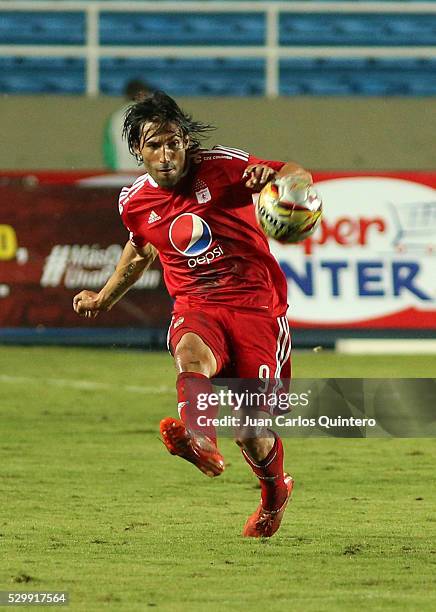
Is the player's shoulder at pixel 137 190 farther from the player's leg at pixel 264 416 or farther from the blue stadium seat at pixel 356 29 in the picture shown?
the blue stadium seat at pixel 356 29

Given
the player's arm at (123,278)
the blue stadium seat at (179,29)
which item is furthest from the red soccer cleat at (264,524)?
the blue stadium seat at (179,29)

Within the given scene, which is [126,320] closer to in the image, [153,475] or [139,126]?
[153,475]

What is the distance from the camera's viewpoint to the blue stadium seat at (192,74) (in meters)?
19.0

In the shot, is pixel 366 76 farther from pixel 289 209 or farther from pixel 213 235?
pixel 289 209

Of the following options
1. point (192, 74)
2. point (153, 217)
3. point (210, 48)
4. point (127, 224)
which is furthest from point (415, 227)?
point (153, 217)

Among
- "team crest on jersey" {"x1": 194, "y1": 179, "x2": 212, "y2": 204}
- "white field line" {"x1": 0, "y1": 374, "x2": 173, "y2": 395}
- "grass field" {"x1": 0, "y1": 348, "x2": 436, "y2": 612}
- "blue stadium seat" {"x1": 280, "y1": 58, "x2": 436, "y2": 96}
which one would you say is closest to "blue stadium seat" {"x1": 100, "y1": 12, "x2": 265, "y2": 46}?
"blue stadium seat" {"x1": 280, "y1": 58, "x2": 436, "y2": 96}

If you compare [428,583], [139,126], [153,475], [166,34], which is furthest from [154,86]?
[428,583]

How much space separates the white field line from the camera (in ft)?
39.8

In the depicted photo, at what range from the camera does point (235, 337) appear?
237 inches

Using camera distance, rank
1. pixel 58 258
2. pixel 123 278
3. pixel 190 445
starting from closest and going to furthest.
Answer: pixel 190 445, pixel 123 278, pixel 58 258

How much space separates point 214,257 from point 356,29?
46.7 feet

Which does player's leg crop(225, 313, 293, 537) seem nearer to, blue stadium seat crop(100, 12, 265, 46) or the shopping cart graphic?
the shopping cart graphic

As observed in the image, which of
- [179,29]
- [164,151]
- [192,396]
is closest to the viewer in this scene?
[192,396]

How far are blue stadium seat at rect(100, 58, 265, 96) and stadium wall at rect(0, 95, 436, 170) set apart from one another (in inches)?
63.6
